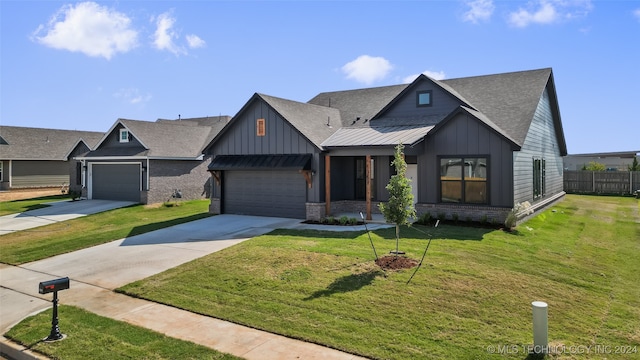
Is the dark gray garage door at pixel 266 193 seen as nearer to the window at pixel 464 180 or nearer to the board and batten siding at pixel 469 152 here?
the board and batten siding at pixel 469 152

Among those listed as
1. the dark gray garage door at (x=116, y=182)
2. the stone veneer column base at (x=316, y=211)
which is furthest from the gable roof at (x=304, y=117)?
the dark gray garage door at (x=116, y=182)

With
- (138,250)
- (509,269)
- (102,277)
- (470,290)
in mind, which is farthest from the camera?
(138,250)

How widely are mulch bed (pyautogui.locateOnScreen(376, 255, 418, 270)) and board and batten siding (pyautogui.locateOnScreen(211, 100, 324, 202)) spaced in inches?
305

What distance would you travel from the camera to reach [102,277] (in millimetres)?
10461

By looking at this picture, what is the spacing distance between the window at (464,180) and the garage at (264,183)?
18.2 feet

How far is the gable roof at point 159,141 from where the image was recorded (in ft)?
87.2

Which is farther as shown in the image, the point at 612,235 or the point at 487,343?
the point at 612,235

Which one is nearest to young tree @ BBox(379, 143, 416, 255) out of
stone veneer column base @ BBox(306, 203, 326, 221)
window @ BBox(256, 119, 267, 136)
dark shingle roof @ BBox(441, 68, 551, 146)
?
stone veneer column base @ BBox(306, 203, 326, 221)

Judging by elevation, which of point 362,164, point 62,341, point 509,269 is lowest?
point 62,341

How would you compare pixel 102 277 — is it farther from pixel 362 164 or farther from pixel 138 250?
pixel 362 164

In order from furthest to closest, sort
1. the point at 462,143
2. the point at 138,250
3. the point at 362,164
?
the point at 362,164
the point at 462,143
the point at 138,250

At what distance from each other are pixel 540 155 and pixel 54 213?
25.6 m

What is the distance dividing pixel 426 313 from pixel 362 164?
12.7m

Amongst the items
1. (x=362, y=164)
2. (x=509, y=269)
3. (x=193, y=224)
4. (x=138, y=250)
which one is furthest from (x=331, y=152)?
(x=509, y=269)
